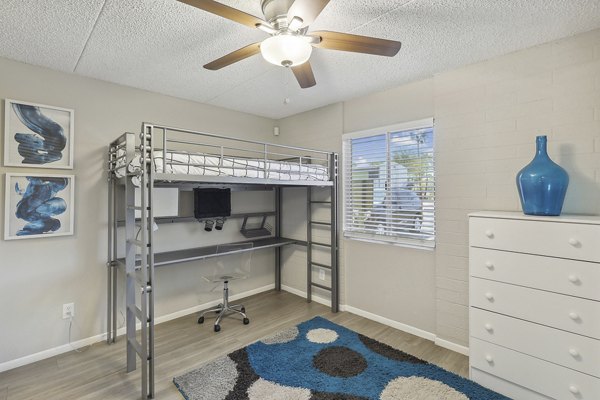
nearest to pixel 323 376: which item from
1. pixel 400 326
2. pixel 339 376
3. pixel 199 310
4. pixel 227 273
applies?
pixel 339 376

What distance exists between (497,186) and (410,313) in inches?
55.6

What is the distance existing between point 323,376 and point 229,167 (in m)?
1.75

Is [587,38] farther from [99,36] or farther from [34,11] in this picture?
[34,11]

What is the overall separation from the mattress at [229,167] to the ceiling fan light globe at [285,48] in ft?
3.29

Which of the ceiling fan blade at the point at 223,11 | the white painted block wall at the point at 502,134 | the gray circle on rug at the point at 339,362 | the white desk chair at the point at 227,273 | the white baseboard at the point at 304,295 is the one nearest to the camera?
the ceiling fan blade at the point at 223,11

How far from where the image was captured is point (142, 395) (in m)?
1.96

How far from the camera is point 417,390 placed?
2002mm

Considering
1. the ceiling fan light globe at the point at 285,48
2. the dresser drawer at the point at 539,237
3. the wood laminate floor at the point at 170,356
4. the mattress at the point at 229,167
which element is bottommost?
the wood laminate floor at the point at 170,356

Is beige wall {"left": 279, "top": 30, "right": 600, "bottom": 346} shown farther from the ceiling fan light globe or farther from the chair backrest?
the ceiling fan light globe

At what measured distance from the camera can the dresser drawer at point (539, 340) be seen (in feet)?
5.40

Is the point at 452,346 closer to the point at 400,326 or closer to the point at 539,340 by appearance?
the point at 400,326

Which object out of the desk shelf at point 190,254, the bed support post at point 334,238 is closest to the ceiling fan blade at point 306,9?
the bed support post at point 334,238

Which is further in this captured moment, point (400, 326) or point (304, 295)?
point (304, 295)

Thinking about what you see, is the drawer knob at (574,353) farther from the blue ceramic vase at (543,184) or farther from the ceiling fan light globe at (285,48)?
the ceiling fan light globe at (285,48)
